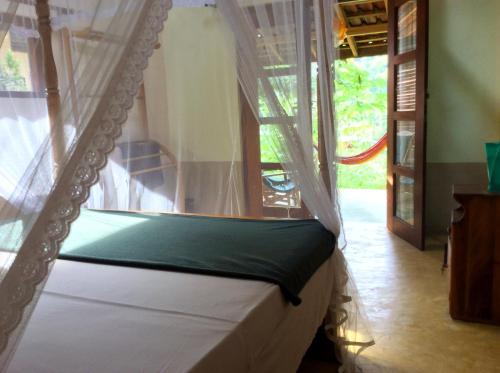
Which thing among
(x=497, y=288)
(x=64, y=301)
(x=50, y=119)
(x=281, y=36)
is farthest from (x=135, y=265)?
(x=497, y=288)

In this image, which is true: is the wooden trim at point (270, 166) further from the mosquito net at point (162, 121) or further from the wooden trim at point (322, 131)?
the wooden trim at point (322, 131)

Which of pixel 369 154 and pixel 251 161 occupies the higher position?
pixel 251 161

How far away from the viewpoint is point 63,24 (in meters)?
1.07

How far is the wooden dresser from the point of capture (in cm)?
239

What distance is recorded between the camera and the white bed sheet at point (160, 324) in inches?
44.9

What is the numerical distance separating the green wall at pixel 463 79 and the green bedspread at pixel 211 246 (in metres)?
2.53

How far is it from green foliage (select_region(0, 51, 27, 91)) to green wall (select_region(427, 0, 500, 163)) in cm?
392

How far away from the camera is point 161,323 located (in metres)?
1.31

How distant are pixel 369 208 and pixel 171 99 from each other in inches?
149

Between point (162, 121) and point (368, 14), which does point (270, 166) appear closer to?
point (162, 121)

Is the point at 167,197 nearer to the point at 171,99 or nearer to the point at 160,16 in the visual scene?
the point at 171,99

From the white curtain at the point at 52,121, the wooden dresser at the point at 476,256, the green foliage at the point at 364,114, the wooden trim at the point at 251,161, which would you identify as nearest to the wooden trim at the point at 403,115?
the wooden dresser at the point at 476,256

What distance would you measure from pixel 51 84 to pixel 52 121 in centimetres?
12

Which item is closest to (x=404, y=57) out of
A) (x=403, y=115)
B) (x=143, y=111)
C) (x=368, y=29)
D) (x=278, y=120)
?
(x=403, y=115)
